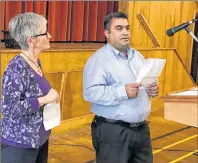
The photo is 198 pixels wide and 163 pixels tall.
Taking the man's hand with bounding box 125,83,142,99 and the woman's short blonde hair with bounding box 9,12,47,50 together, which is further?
the man's hand with bounding box 125,83,142,99

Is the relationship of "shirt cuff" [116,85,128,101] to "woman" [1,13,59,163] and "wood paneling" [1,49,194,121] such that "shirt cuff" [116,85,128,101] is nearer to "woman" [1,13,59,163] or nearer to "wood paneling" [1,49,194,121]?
"woman" [1,13,59,163]

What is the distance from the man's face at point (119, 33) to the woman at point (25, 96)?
0.52 m

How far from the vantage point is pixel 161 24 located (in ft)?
19.4

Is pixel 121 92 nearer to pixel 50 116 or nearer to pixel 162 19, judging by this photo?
pixel 50 116

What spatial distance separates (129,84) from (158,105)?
3.72m

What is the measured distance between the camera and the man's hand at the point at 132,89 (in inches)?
78.2

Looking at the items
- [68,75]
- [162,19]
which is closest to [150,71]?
[68,75]

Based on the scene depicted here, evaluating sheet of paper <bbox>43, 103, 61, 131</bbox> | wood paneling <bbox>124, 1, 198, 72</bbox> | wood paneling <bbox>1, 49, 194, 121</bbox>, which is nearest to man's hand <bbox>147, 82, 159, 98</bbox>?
sheet of paper <bbox>43, 103, 61, 131</bbox>

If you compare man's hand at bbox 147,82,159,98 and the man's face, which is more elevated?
the man's face

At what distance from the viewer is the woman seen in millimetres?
1683

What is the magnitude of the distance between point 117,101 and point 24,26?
27.2 inches

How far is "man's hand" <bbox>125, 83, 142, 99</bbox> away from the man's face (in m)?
0.30

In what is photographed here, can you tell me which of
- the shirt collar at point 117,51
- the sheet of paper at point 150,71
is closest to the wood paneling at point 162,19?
the shirt collar at point 117,51

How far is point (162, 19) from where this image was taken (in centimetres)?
592
